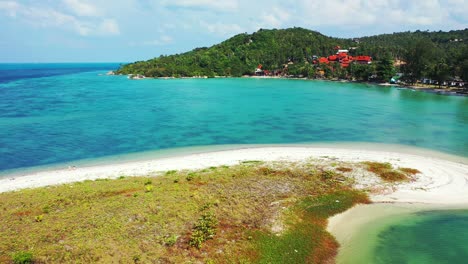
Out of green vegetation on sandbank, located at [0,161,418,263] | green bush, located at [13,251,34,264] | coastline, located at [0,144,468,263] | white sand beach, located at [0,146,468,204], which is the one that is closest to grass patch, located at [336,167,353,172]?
coastline, located at [0,144,468,263]

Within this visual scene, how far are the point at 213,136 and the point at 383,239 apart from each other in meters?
38.1

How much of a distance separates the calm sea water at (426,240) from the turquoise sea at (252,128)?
0.07 metres

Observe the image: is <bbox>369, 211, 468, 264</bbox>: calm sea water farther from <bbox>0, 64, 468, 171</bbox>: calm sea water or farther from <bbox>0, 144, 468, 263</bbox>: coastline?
<bbox>0, 64, 468, 171</bbox>: calm sea water

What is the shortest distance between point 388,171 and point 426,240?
43.6 feet

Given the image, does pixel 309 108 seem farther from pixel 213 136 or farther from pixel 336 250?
pixel 336 250

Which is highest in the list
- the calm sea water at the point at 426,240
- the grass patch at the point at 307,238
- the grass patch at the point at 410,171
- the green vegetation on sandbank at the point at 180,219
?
the grass patch at the point at 410,171

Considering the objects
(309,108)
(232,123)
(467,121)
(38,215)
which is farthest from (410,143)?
(38,215)

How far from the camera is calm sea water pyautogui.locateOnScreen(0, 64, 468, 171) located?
51.9 metres

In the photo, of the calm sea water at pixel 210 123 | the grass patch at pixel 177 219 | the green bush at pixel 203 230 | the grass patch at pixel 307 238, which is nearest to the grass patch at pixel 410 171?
the grass patch at pixel 177 219

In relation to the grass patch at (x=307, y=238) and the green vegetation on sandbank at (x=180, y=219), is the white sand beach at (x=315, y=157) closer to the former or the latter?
the green vegetation on sandbank at (x=180, y=219)

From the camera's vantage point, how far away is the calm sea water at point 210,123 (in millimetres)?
51938

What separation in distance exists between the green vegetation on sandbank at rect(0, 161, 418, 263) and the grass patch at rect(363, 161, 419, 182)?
14.5ft

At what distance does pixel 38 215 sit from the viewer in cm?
2458

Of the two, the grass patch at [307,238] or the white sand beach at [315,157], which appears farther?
the white sand beach at [315,157]
